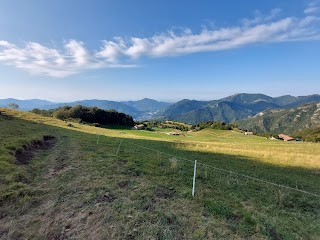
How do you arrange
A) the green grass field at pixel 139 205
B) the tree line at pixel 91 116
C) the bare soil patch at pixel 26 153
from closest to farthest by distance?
the green grass field at pixel 139 205 < the bare soil patch at pixel 26 153 < the tree line at pixel 91 116

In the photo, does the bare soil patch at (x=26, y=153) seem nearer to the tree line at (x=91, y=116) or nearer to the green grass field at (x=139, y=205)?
the green grass field at (x=139, y=205)

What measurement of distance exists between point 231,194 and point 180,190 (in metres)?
2.71

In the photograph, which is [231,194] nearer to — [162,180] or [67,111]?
[162,180]

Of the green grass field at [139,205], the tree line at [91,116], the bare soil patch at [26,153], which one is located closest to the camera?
the green grass field at [139,205]

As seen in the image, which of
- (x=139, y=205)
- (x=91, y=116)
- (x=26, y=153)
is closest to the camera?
(x=139, y=205)

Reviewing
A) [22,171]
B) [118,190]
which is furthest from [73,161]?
[118,190]

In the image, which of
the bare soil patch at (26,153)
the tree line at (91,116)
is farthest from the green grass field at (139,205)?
the tree line at (91,116)

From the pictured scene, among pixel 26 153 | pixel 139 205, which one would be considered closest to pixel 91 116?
pixel 26 153

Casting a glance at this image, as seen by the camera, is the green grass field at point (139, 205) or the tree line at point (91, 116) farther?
the tree line at point (91, 116)

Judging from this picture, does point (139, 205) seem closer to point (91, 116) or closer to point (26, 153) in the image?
point (26, 153)

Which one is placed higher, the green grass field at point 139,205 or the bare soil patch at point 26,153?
the bare soil patch at point 26,153

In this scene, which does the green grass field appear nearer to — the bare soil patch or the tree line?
the bare soil patch

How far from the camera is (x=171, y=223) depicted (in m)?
7.91

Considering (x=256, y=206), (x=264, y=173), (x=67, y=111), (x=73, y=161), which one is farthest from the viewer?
(x=67, y=111)
